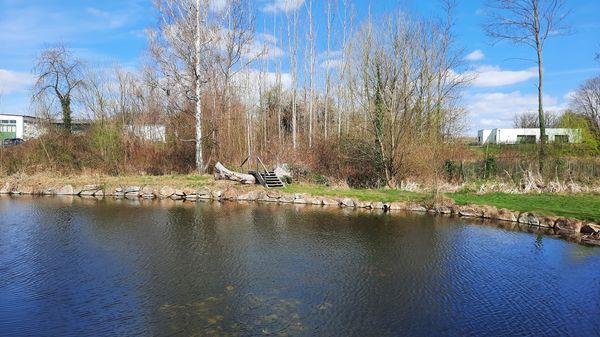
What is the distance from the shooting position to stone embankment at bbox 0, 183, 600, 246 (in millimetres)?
10695

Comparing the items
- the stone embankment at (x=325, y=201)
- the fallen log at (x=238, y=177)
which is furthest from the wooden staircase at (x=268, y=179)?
the stone embankment at (x=325, y=201)

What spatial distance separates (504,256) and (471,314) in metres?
3.45

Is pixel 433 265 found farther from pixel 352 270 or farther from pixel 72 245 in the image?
pixel 72 245

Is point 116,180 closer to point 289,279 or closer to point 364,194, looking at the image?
point 364,194

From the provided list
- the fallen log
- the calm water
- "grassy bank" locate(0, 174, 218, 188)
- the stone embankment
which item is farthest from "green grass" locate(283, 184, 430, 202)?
"grassy bank" locate(0, 174, 218, 188)

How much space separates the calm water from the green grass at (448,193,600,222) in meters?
1.86

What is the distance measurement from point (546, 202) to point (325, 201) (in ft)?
23.4

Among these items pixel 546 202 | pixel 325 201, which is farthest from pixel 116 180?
pixel 546 202

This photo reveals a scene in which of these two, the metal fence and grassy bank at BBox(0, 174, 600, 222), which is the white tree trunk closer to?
grassy bank at BBox(0, 174, 600, 222)

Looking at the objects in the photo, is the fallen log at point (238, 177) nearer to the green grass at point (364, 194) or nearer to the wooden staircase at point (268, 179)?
the wooden staircase at point (268, 179)

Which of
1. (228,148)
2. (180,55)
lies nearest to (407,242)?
(228,148)

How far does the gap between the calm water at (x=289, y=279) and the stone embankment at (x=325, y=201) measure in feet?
3.97

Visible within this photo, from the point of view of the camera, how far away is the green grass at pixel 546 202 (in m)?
11.5

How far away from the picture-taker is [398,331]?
198 inches
